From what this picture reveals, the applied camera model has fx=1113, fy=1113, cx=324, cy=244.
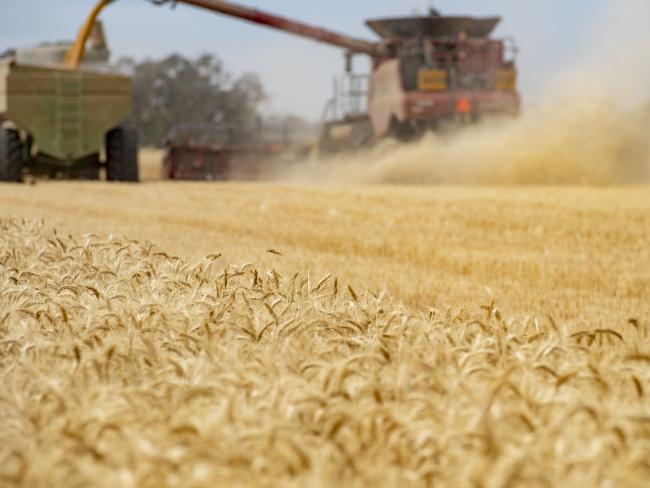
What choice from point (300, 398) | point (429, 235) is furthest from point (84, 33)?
point (300, 398)

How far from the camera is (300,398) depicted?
2211 millimetres

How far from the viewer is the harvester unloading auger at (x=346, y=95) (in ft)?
52.5

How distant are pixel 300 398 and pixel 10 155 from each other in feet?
48.1

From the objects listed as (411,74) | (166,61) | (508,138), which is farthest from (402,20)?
(166,61)

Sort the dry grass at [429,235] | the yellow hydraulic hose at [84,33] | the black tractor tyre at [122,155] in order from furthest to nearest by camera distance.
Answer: the yellow hydraulic hose at [84,33], the black tractor tyre at [122,155], the dry grass at [429,235]

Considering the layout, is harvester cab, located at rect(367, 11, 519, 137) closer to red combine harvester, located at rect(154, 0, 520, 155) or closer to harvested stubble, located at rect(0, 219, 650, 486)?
red combine harvester, located at rect(154, 0, 520, 155)


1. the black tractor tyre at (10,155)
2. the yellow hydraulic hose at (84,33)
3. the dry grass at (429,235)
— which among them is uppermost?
the yellow hydraulic hose at (84,33)

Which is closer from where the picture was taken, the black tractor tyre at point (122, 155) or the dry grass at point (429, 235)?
the dry grass at point (429, 235)

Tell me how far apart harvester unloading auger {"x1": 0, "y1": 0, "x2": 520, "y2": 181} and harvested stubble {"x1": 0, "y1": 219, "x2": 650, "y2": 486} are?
12.8 m

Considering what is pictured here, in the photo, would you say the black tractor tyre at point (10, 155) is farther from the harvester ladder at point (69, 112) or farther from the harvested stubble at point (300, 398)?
the harvested stubble at point (300, 398)

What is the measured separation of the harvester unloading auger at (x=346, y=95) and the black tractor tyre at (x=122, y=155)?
0.02 m

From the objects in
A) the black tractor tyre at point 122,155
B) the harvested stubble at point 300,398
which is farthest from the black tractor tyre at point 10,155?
the harvested stubble at point 300,398

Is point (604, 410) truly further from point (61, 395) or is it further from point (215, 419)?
point (61, 395)

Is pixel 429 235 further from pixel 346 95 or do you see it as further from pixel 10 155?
pixel 346 95
